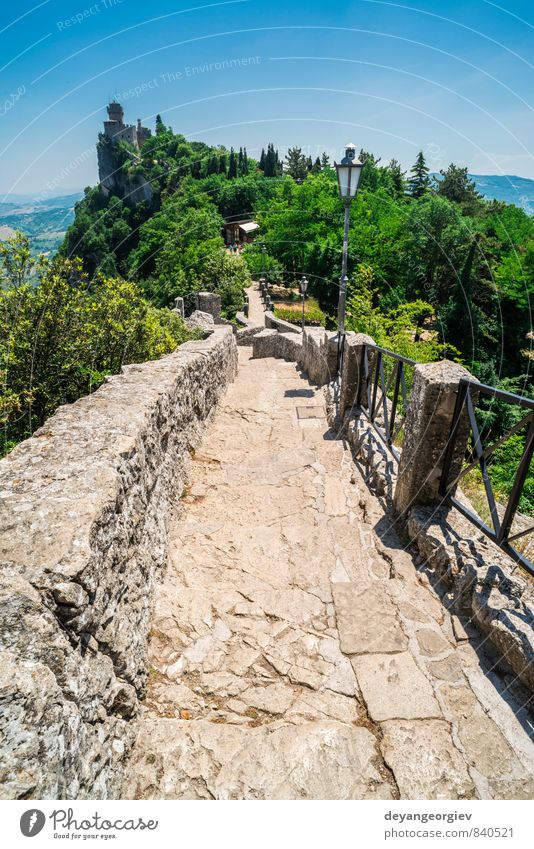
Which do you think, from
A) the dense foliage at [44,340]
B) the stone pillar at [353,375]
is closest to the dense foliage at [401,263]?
the stone pillar at [353,375]

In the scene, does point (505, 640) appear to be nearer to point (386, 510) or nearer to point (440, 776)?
point (440, 776)

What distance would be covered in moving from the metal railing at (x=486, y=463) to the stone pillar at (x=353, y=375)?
2.58 metres

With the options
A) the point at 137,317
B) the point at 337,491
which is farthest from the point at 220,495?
the point at 137,317

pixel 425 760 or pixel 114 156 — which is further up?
pixel 114 156

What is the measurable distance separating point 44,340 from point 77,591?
18.4 feet

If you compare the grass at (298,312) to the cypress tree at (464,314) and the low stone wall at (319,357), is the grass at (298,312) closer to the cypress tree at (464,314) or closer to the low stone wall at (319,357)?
the cypress tree at (464,314)

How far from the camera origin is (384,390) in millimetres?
5211

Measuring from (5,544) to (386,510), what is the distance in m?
3.43

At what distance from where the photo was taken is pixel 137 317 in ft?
27.5

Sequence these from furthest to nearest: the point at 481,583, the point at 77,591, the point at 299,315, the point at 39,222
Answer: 1. the point at 39,222
2. the point at 299,315
3. the point at 481,583
4. the point at 77,591

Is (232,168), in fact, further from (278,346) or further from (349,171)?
(349,171)

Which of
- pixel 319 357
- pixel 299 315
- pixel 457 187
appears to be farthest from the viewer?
pixel 457 187

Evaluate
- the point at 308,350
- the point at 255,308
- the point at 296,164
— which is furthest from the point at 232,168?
the point at 308,350
